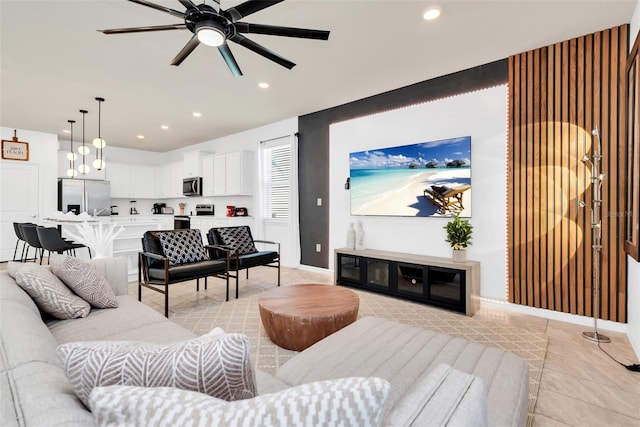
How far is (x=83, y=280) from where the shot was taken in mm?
2055

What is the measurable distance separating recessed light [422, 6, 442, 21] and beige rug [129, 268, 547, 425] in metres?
2.79

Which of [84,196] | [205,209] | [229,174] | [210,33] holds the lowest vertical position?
[205,209]

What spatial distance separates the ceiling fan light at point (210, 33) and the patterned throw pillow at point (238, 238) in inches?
103

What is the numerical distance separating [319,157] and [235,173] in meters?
2.05

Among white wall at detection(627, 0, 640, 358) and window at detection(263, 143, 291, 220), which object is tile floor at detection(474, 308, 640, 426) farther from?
window at detection(263, 143, 291, 220)

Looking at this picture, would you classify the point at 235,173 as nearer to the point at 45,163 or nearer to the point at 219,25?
the point at 45,163

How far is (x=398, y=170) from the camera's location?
426 centimetres

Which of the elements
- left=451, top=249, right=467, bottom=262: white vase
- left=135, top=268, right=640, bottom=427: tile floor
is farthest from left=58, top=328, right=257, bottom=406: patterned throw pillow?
left=451, top=249, right=467, bottom=262: white vase

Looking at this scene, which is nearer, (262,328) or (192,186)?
(262,328)

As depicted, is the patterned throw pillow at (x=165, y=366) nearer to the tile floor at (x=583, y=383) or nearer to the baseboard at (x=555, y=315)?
the tile floor at (x=583, y=383)

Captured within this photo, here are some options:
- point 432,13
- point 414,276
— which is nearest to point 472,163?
point 414,276

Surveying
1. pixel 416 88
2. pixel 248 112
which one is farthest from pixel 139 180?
pixel 416 88

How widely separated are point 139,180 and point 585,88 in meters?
9.23

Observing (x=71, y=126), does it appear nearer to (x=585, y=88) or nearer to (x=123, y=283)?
(x=123, y=283)
